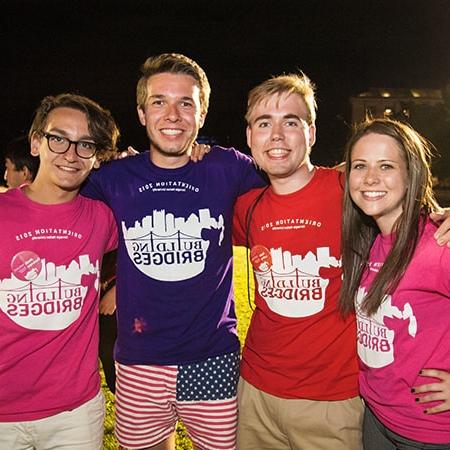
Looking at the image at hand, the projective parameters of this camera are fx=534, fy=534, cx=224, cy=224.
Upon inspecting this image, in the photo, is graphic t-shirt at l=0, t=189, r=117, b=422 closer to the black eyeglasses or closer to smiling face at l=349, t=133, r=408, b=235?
the black eyeglasses

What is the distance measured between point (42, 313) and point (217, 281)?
92cm

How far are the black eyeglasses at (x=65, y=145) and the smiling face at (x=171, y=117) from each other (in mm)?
359

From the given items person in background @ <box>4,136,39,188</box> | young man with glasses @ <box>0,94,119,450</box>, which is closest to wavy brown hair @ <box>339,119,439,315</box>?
young man with glasses @ <box>0,94,119,450</box>

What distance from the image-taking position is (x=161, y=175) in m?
2.97

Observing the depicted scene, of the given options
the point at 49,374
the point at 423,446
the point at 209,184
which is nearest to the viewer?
the point at 423,446

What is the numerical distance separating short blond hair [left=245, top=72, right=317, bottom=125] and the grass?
2.65 meters

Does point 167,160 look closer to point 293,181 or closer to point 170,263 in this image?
point 170,263

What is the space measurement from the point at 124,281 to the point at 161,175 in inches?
24.4

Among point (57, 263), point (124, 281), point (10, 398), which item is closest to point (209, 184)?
point (124, 281)

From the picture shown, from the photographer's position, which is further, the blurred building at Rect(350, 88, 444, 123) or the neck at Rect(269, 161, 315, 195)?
the blurred building at Rect(350, 88, 444, 123)

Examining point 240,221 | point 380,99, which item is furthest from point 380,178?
point 380,99

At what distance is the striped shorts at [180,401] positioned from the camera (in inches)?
114

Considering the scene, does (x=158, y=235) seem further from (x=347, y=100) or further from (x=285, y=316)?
(x=347, y=100)

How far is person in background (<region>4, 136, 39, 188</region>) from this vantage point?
5.06 metres
